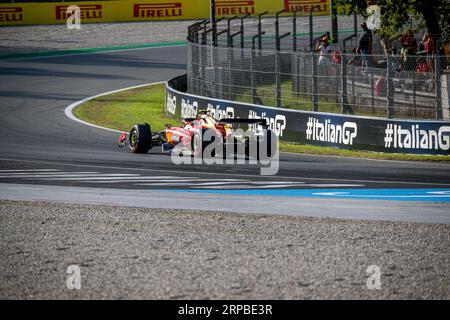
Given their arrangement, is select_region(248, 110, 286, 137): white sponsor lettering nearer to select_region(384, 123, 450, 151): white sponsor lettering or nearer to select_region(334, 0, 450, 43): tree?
select_region(384, 123, 450, 151): white sponsor lettering

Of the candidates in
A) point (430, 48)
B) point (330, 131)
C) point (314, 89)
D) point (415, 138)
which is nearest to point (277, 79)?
point (314, 89)

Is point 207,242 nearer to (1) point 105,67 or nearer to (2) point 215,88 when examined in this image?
(2) point 215,88

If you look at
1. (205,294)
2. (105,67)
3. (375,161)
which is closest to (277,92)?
(375,161)

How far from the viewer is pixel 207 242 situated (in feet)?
36.7

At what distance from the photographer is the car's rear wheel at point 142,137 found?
1888 cm

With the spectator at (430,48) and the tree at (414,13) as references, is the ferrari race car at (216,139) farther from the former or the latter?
the tree at (414,13)

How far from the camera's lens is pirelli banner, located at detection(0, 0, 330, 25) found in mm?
44719

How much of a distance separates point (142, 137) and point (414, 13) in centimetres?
801

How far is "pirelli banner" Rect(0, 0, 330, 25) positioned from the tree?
21.3 metres

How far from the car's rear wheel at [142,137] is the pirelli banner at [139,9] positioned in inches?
1062

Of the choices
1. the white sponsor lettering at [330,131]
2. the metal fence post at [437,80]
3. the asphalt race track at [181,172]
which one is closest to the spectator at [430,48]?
the metal fence post at [437,80]

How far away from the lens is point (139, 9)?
152 ft

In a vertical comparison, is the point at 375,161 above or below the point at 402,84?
below

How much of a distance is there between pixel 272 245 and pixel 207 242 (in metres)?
0.81
